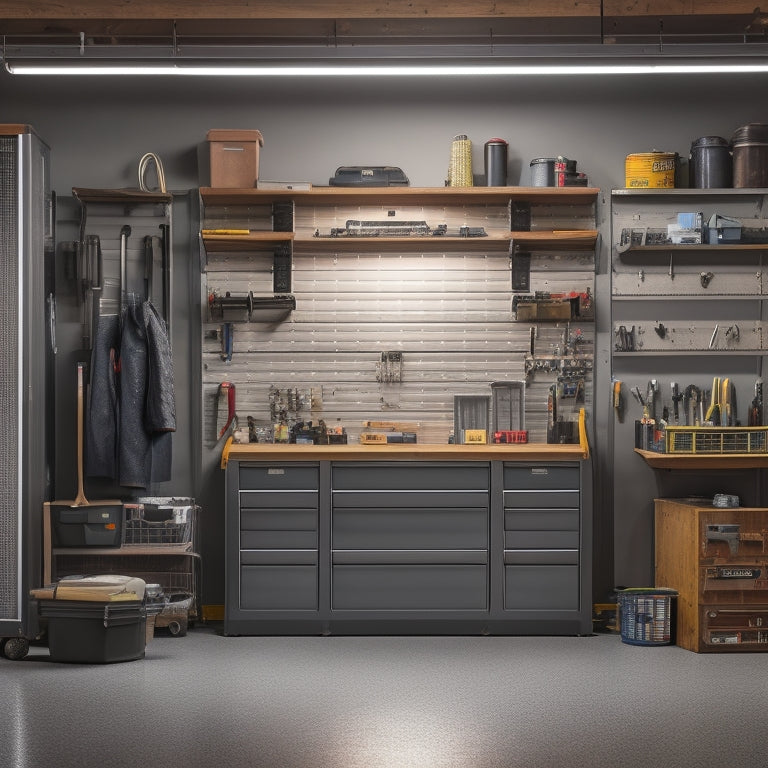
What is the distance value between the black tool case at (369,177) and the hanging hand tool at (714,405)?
2.21 meters

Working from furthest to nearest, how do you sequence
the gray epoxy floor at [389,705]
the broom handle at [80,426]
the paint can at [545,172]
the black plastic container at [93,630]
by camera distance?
the paint can at [545,172] → the broom handle at [80,426] → the black plastic container at [93,630] → the gray epoxy floor at [389,705]

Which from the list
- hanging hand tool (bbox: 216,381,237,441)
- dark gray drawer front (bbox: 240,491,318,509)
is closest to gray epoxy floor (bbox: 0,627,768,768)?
dark gray drawer front (bbox: 240,491,318,509)

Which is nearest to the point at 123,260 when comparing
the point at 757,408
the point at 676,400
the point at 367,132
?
the point at 367,132

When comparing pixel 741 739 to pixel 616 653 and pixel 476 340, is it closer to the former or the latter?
pixel 616 653

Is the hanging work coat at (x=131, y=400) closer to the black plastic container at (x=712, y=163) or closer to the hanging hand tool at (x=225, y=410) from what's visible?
the hanging hand tool at (x=225, y=410)

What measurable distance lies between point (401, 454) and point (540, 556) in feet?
3.14

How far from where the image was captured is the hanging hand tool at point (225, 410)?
20.0 ft

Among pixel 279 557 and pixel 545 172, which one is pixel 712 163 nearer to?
pixel 545 172

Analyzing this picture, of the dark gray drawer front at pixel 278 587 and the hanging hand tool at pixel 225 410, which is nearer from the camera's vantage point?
the dark gray drawer front at pixel 278 587

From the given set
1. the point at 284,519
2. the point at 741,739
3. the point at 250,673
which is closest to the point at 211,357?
the point at 284,519

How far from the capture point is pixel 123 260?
20.0 ft

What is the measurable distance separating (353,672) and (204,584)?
1595 millimetres

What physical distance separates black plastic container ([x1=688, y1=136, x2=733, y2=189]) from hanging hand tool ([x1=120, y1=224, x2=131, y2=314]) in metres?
3.43

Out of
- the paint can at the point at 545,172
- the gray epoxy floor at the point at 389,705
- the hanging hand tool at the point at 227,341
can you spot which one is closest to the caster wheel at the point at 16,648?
the gray epoxy floor at the point at 389,705
